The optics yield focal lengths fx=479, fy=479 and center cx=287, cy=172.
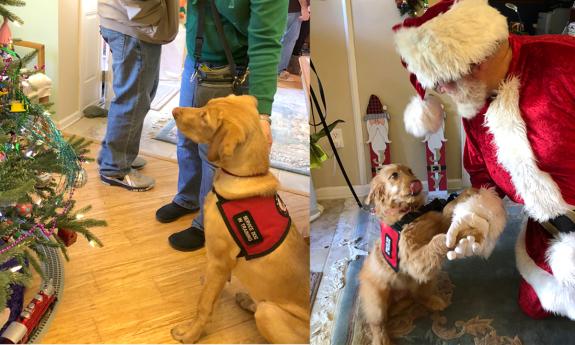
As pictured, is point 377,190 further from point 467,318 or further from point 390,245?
point 467,318

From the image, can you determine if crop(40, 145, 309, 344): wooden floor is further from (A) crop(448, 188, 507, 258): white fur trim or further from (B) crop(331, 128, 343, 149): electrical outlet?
(A) crop(448, 188, 507, 258): white fur trim

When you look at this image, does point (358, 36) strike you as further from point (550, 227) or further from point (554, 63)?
point (550, 227)

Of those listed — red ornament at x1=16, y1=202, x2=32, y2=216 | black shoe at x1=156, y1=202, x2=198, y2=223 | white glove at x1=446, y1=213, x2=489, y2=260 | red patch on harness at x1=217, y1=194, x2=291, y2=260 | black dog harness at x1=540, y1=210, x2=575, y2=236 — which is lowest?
black shoe at x1=156, y1=202, x2=198, y2=223

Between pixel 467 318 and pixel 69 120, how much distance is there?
140cm

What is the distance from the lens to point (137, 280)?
1.56 m

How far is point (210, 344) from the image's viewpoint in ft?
4.52

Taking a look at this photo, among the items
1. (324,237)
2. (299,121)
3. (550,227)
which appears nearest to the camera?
(550,227)

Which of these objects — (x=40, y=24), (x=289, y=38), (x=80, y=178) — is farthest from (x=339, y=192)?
(x=40, y=24)

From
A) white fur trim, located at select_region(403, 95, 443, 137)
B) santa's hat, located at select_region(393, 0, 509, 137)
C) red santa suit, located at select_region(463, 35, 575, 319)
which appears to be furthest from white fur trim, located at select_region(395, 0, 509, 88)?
white fur trim, located at select_region(403, 95, 443, 137)

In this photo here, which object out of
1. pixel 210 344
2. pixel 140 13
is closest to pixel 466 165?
pixel 210 344

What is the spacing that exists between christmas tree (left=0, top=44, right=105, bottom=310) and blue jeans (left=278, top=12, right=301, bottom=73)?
0.68 meters

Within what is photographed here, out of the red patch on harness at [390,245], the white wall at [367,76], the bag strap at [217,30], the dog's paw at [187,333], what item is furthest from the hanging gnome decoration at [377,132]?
the dog's paw at [187,333]

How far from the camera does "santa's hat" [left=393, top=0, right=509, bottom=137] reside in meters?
1.10

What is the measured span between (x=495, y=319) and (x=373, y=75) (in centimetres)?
94
